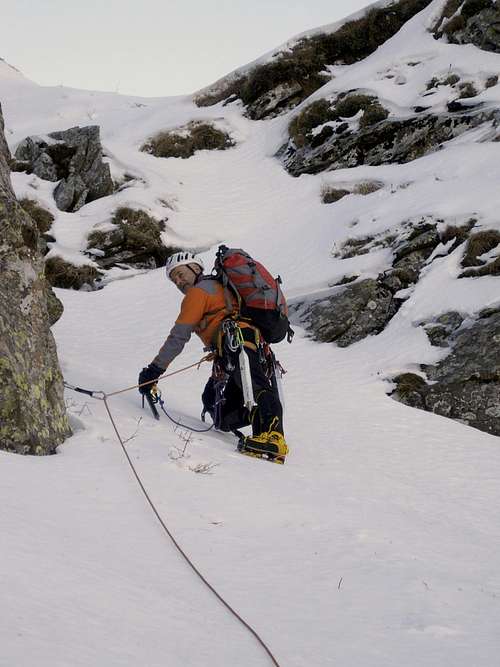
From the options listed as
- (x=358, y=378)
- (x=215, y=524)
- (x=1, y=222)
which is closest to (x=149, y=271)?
(x=358, y=378)

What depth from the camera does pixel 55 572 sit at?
2615 mm

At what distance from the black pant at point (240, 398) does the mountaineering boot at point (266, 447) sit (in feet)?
0.50

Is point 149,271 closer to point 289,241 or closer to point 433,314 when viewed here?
point 289,241

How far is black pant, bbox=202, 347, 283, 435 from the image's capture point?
656 centimetres

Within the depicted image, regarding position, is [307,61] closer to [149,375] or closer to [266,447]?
[149,375]

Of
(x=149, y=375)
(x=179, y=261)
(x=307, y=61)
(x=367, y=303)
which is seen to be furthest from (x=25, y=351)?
(x=307, y=61)

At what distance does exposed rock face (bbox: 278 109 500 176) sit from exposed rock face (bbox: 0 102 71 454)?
17.4 m

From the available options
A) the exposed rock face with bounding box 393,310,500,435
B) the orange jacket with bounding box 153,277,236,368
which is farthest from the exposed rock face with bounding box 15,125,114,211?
the orange jacket with bounding box 153,277,236,368

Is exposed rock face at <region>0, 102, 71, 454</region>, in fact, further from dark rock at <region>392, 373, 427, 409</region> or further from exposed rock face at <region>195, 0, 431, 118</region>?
exposed rock face at <region>195, 0, 431, 118</region>

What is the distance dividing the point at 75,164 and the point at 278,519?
17.9m

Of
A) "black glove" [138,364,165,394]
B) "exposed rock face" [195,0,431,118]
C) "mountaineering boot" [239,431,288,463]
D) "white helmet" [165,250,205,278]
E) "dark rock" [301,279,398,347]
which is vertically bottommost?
"dark rock" [301,279,398,347]

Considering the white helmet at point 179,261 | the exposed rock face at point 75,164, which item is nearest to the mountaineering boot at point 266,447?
the white helmet at point 179,261

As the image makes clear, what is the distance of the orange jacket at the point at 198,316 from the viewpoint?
21.5 ft

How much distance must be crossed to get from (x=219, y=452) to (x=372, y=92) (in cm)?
2110
